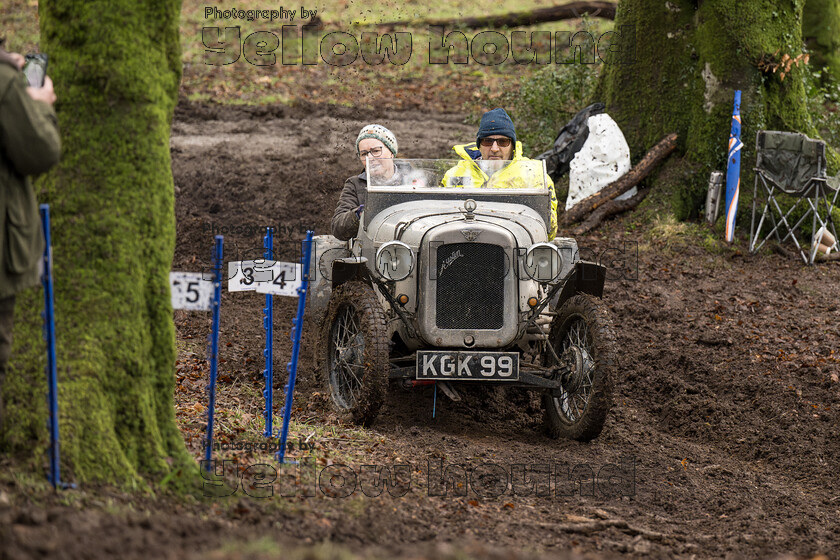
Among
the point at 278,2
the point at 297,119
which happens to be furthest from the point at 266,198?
the point at 278,2

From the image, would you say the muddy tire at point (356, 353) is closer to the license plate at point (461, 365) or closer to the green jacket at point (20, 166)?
the license plate at point (461, 365)

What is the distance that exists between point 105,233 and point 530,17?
54.4ft

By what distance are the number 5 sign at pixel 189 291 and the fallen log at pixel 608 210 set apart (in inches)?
286

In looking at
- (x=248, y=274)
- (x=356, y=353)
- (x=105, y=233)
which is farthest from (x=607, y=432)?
(x=105, y=233)

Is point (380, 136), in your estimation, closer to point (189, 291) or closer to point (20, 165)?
point (189, 291)

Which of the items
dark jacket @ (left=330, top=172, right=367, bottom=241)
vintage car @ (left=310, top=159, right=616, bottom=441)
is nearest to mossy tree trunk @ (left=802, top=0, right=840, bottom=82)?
dark jacket @ (left=330, top=172, right=367, bottom=241)

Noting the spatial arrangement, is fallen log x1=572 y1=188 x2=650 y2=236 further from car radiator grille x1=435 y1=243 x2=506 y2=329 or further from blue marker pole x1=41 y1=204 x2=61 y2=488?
blue marker pole x1=41 y1=204 x2=61 y2=488

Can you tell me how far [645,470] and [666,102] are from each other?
22.4ft

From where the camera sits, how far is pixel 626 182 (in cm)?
1166

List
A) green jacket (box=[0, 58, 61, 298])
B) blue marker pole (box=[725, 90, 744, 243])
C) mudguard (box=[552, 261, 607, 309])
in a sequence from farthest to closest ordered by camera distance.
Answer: blue marker pole (box=[725, 90, 744, 243]) < mudguard (box=[552, 261, 607, 309]) < green jacket (box=[0, 58, 61, 298])

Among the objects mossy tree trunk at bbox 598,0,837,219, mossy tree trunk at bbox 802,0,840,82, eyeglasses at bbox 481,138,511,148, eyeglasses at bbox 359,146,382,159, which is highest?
mossy tree trunk at bbox 802,0,840,82

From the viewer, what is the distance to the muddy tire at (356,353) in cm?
638

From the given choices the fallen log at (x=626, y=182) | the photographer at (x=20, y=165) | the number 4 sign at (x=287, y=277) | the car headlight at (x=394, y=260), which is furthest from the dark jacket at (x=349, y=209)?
the fallen log at (x=626, y=182)

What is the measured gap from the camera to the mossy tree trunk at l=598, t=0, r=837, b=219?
11.3m
